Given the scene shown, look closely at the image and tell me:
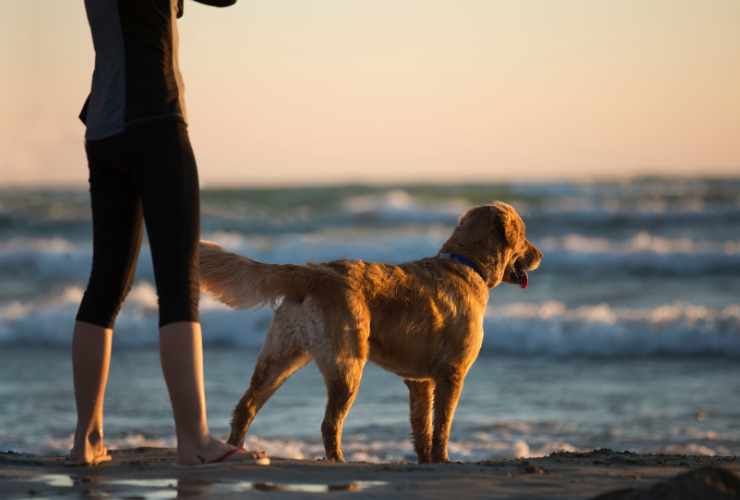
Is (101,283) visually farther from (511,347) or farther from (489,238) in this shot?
(511,347)

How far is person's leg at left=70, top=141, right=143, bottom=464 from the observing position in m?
4.05

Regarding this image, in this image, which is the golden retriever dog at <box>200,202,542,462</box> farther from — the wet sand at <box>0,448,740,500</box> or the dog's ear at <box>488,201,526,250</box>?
the wet sand at <box>0,448,740,500</box>

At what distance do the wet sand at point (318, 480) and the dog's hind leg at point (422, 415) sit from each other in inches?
32.7

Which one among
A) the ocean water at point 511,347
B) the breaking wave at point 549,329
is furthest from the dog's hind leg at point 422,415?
the breaking wave at point 549,329

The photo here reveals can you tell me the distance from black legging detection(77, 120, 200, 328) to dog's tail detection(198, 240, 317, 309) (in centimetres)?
70

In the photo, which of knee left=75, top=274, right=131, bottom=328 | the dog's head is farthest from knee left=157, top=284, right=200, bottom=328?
the dog's head

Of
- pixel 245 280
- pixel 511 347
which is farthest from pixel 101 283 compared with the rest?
pixel 511 347

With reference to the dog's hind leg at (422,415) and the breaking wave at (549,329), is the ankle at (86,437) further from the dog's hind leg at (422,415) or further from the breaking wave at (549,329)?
the breaking wave at (549,329)

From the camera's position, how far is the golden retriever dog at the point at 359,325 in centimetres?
463

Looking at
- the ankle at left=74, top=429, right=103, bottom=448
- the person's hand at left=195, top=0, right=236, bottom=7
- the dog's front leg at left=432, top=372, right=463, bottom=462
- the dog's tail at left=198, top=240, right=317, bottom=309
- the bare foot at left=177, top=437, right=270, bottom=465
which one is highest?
the person's hand at left=195, top=0, right=236, bottom=7

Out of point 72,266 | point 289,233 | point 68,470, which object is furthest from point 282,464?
point 289,233

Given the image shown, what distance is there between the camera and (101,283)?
410 centimetres

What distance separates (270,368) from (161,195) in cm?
123

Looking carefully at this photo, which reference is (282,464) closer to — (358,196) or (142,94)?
(142,94)
